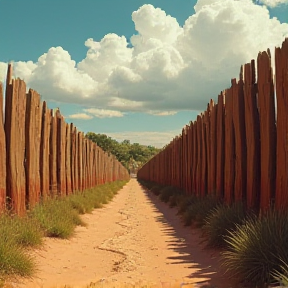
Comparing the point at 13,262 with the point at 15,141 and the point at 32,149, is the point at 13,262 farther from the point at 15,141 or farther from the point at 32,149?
the point at 32,149

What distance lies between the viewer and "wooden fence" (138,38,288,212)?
557 centimetres

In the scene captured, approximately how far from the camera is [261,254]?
3.98 metres

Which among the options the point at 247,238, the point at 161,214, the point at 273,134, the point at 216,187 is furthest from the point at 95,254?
the point at 161,214

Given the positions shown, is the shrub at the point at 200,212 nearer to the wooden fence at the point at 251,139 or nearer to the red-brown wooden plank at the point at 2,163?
the wooden fence at the point at 251,139

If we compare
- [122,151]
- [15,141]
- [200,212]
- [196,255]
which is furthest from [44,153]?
[122,151]

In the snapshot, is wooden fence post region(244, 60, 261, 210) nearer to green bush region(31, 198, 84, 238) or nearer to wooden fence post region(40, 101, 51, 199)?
green bush region(31, 198, 84, 238)

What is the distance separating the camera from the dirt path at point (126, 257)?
4527 millimetres

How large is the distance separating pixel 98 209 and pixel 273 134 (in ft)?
24.0

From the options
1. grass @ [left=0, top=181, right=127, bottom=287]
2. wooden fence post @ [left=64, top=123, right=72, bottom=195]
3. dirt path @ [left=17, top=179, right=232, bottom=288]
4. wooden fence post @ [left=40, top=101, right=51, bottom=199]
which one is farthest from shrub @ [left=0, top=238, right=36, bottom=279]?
wooden fence post @ [left=64, top=123, right=72, bottom=195]

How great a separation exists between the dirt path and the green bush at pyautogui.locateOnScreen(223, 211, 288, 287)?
0.27 meters

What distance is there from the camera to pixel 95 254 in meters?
5.91

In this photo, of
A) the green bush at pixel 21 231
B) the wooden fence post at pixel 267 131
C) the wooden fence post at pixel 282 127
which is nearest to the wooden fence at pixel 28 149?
the green bush at pixel 21 231

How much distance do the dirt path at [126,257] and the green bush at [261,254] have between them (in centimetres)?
27

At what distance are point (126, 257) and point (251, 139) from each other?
2.83m
